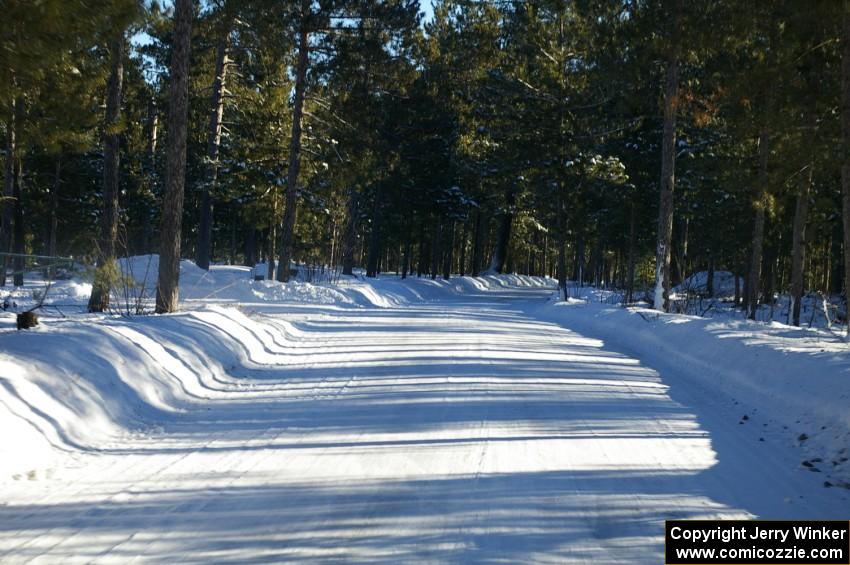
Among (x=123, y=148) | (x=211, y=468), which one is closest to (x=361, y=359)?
(x=211, y=468)

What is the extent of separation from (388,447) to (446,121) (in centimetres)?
3882

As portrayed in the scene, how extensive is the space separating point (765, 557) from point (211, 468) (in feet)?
13.3

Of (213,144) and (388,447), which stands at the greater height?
(213,144)

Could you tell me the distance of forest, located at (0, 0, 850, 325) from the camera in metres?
13.4

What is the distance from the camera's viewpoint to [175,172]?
13555 mm

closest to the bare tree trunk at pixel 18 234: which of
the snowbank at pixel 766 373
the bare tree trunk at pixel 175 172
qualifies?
the bare tree trunk at pixel 175 172

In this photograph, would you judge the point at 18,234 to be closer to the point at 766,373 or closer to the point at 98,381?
the point at 98,381

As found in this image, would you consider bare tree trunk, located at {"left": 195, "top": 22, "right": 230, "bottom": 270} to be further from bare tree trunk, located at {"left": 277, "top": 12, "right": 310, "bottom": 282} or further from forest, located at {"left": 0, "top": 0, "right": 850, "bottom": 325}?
bare tree trunk, located at {"left": 277, "top": 12, "right": 310, "bottom": 282}

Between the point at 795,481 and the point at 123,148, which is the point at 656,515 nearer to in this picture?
the point at 795,481

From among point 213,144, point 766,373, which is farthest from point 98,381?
point 213,144

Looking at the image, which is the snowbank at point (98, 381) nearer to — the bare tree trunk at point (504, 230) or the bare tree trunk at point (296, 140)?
the bare tree trunk at point (296, 140)

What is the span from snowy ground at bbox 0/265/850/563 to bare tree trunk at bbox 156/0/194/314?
128cm

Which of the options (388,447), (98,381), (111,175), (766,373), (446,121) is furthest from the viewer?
(446,121)

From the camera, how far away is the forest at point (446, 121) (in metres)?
13.4
